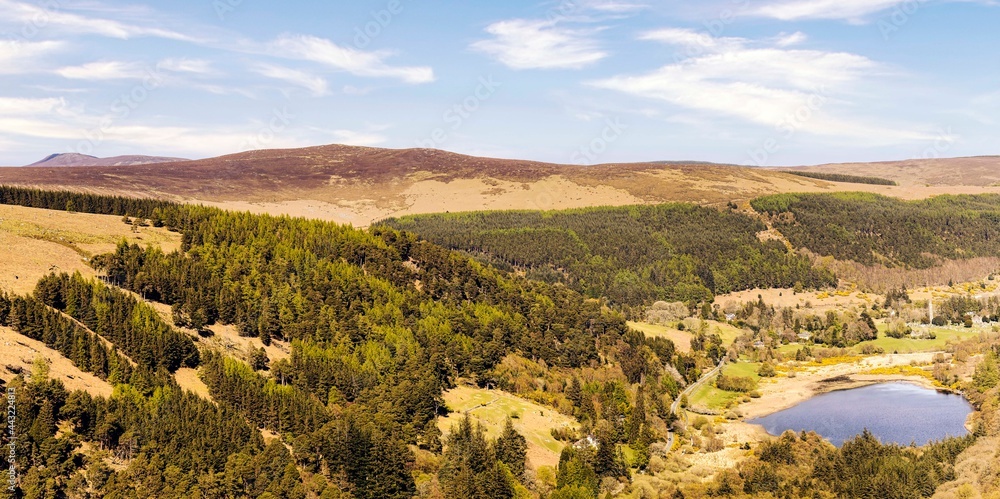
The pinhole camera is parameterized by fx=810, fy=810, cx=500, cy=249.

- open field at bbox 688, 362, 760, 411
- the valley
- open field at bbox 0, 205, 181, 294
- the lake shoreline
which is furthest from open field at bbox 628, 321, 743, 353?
open field at bbox 0, 205, 181, 294

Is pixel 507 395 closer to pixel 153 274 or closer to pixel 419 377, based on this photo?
pixel 419 377

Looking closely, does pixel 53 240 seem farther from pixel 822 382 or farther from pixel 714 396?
pixel 822 382

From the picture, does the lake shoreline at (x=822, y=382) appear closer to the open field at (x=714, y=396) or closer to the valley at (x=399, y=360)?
the valley at (x=399, y=360)

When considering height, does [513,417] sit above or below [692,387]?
above

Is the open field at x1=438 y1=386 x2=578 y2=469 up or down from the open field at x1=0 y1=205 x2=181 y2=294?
down

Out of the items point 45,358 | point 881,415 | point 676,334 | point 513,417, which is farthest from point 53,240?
point 881,415

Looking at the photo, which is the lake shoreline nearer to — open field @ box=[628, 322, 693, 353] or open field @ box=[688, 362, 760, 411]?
open field @ box=[688, 362, 760, 411]
